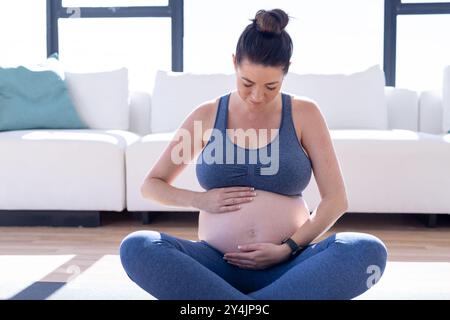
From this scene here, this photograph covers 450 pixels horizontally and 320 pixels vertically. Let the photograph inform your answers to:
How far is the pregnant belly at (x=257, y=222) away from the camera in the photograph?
4.50 feet

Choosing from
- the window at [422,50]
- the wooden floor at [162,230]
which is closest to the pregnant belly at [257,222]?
the wooden floor at [162,230]

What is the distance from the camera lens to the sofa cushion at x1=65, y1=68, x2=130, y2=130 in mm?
3629

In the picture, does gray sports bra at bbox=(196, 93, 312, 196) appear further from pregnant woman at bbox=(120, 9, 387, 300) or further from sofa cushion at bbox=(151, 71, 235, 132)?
sofa cushion at bbox=(151, 71, 235, 132)

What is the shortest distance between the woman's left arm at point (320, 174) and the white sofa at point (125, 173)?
1548 millimetres

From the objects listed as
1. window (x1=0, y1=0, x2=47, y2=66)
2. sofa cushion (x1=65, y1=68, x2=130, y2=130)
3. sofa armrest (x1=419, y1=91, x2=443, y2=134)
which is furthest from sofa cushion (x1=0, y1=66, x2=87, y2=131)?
sofa armrest (x1=419, y1=91, x2=443, y2=134)

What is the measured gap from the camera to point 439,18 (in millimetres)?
4039

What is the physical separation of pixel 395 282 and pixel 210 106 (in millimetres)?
1049

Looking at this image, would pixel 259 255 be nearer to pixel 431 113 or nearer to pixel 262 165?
pixel 262 165

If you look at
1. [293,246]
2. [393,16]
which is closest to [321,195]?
[293,246]

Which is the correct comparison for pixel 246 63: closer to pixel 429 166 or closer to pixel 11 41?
pixel 429 166

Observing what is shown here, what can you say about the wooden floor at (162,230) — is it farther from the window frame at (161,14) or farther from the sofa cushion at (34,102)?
the window frame at (161,14)

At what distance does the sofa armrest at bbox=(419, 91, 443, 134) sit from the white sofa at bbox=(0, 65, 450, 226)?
1.74 feet
